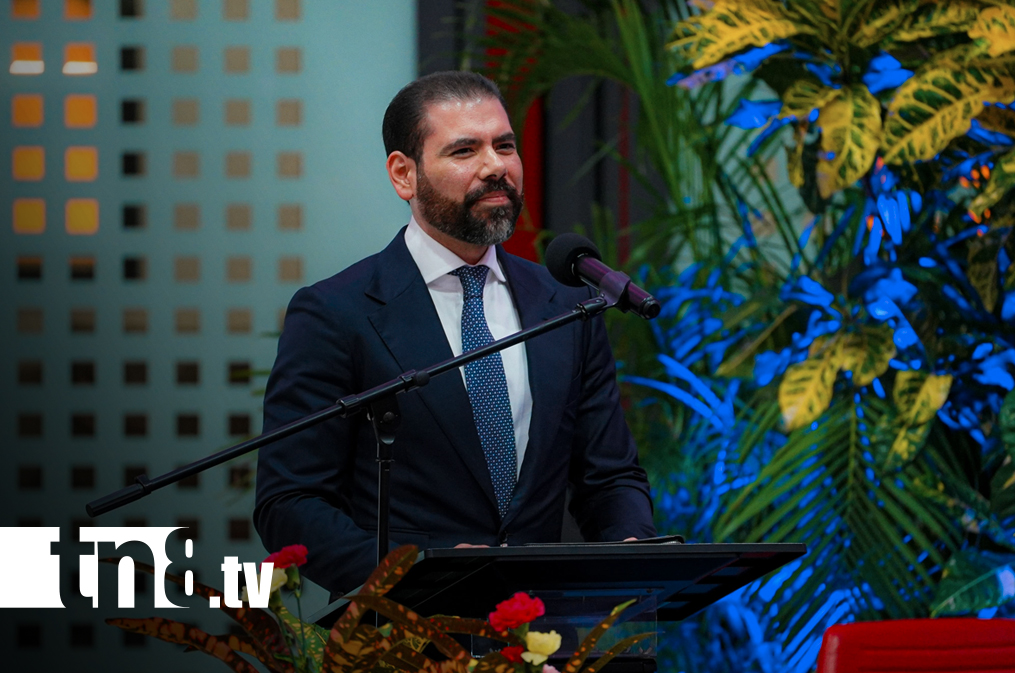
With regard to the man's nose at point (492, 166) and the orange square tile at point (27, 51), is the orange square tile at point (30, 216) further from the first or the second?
the man's nose at point (492, 166)

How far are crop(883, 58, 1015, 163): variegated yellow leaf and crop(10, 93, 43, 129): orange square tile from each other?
7.93 feet

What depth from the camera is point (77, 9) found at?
11.7 feet

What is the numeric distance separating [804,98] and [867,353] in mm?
556

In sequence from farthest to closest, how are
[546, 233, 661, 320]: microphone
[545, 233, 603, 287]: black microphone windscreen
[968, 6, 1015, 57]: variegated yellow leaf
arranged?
[968, 6, 1015, 57]: variegated yellow leaf
[545, 233, 603, 287]: black microphone windscreen
[546, 233, 661, 320]: microphone

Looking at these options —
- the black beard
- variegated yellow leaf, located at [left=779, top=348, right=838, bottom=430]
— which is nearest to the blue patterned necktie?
the black beard

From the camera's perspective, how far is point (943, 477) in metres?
2.66

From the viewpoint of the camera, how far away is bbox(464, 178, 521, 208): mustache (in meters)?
1.83

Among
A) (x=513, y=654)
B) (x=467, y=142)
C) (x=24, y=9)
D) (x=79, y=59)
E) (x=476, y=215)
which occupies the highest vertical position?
(x=24, y=9)

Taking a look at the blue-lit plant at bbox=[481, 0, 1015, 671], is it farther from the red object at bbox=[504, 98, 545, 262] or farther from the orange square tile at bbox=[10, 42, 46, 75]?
the orange square tile at bbox=[10, 42, 46, 75]

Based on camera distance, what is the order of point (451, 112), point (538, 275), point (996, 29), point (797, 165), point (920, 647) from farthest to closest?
1. point (797, 165)
2. point (996, 29)
3. point (538, 275)
4. point (451, 112)
5. point (920, 647)

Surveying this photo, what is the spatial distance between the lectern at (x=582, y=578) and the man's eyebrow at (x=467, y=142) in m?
0.78

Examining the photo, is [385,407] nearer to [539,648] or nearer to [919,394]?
[539,648]

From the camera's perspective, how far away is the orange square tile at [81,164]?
11.7ft

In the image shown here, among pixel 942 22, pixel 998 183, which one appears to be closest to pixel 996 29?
pixel 942 22
